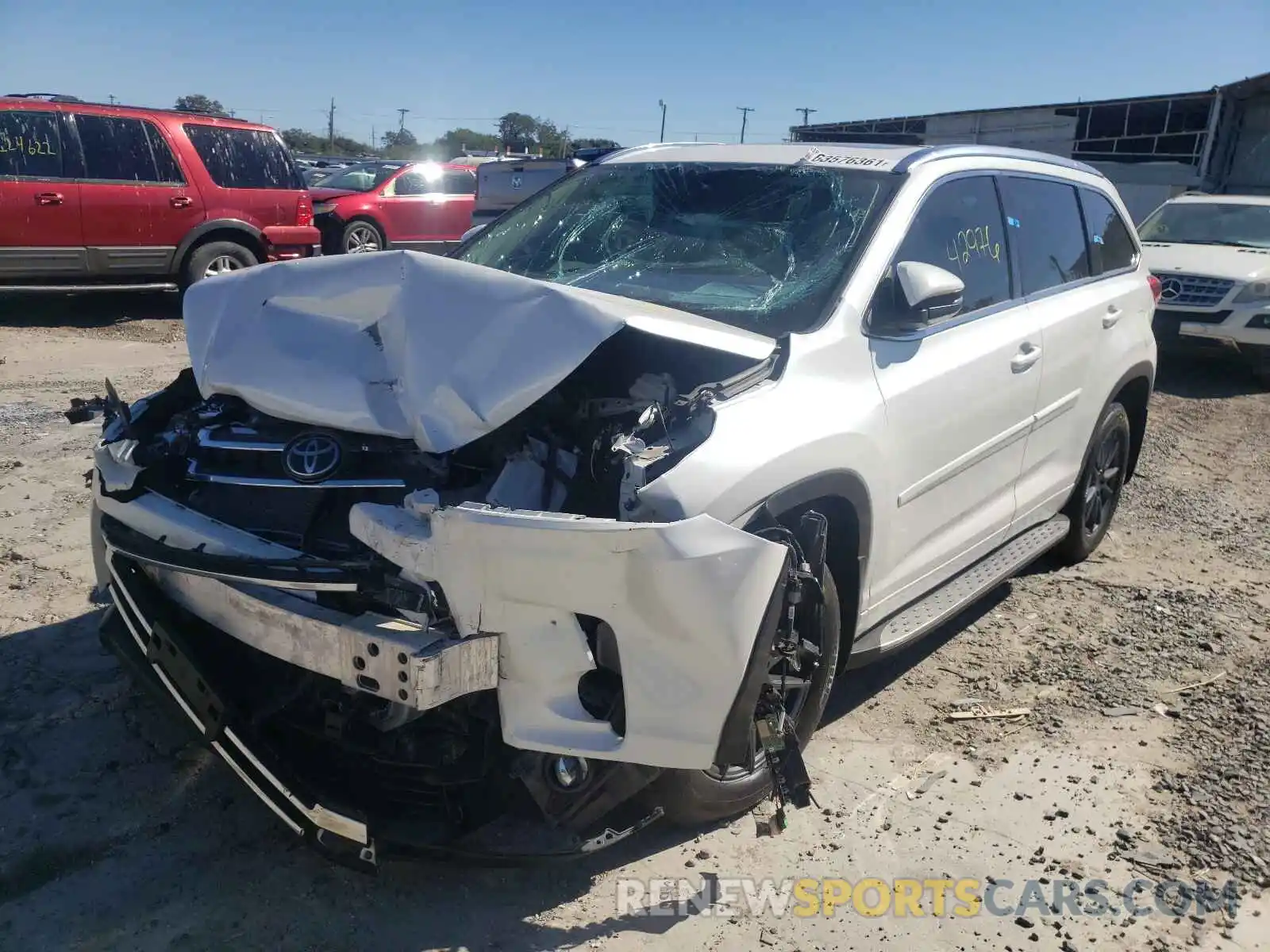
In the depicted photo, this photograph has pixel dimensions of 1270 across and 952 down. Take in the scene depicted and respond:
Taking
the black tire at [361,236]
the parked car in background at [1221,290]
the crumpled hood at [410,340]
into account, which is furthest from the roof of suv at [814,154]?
the black tire at [361,236]

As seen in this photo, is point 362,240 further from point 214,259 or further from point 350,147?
point 350,147

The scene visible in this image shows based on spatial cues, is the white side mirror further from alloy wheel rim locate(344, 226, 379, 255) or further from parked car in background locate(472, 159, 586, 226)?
alloy wheel rim locate(344, 226, 379, 255)

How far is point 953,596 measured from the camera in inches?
147

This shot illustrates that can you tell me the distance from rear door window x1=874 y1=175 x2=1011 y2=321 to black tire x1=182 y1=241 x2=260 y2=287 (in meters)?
8.34

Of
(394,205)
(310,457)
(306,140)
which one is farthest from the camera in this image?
(306,140)

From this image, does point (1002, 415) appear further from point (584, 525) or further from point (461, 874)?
point (461, 874)

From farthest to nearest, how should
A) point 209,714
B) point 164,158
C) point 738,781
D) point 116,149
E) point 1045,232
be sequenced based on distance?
point 164,158
point 116,149
point 1045,232
point 738,781
point 209,714

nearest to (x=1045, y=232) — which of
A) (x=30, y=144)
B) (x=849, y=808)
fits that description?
(x=849, y=808)

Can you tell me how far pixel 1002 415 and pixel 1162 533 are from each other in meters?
2.60

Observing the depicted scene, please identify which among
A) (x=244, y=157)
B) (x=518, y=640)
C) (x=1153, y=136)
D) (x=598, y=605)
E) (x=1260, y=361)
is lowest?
(x=1260, y=361)

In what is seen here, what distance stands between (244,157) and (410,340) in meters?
9.32

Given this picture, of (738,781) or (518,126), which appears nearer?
(738,781)

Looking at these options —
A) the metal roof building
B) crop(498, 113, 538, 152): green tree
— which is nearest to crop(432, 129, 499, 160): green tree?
crop(498, 113, 538, 152): green tree

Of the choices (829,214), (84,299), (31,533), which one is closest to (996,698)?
(829,214)
